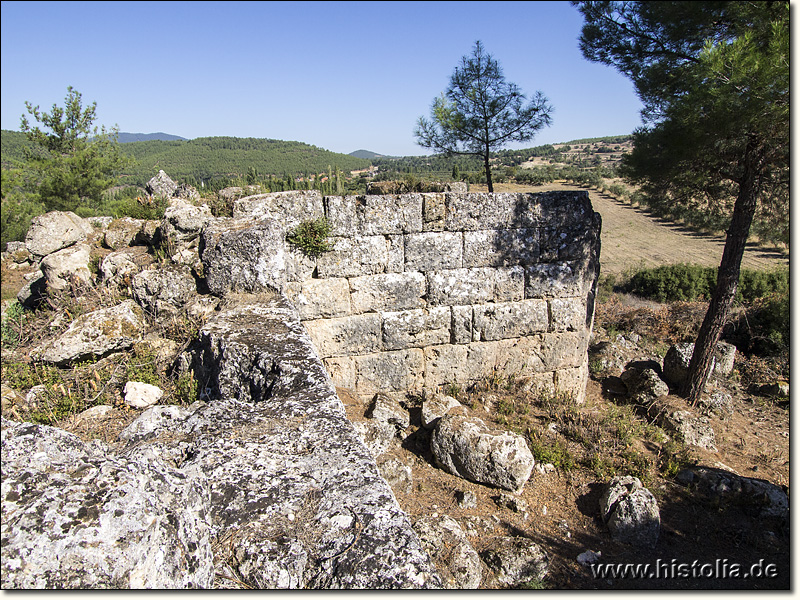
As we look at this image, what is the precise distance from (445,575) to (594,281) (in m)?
4.79

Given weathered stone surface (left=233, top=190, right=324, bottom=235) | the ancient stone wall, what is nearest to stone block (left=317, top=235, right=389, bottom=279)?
the ancient stone wall

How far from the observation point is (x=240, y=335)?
12.7ft

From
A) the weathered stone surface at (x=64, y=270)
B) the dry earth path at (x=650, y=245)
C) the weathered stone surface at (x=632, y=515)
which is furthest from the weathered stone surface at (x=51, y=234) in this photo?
the dry earth path at (x=650, y=245)

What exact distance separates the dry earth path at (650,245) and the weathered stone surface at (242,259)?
47.4 ft

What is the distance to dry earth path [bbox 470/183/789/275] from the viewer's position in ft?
68.3

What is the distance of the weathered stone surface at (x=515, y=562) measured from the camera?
13.7 ft

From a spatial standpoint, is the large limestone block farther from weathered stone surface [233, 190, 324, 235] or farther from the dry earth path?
the dry earth path

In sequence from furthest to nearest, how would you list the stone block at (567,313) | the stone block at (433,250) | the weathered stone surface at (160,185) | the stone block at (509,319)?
the weathered stone surface at (160,185)
the stone block at (567,313)
the stone block at (509,319)
the stone block at (433,250)

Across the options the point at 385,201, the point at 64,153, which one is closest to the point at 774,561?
the point at 385,201

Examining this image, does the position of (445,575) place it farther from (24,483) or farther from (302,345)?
(24,483)

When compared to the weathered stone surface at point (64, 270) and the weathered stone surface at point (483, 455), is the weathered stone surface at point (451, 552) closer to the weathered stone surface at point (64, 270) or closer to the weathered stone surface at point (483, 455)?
the weathered stone surface at point (483, 455)

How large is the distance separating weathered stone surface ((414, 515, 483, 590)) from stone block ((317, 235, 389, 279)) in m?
2.91

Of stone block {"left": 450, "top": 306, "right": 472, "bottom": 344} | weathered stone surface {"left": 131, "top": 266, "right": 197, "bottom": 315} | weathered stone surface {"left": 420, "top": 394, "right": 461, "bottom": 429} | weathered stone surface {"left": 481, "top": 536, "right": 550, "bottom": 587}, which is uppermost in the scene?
weathered stone surface {"left": 131, "top": 266, "right": 197, "bottom": 315}

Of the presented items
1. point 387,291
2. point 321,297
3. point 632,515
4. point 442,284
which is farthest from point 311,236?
point 632,515
